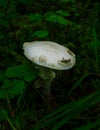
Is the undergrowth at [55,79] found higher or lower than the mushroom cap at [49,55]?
lower

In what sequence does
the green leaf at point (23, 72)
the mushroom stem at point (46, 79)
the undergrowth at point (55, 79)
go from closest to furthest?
the undergrowth at point (55, 79)
the green leaf at point (23, 72)
the mushroom stem at point (46, 79)

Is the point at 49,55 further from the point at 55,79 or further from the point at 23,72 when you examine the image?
the point at 55,79

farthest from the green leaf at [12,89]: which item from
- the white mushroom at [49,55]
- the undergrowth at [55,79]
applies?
the white mushroom at [49,55]

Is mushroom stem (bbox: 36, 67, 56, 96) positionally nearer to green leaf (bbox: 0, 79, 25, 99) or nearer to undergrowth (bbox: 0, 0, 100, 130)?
undergrowth (bbox: 0, 0, 100, 130)

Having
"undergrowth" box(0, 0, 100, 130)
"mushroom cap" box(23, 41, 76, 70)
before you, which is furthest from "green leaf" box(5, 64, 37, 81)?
"mushroom cap" box(23, 41, 76, 70)

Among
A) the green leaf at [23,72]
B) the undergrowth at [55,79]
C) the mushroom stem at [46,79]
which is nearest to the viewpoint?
the undergrowth at [55,79]

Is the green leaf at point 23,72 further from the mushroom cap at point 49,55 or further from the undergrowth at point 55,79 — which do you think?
the mushroom cap at point 49,55

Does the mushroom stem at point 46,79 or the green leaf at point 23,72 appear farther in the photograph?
the mushroom stem at point 46,79
